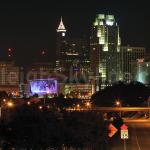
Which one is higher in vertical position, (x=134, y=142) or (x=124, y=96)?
(x=124, y=96)

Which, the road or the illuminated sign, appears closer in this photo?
the road

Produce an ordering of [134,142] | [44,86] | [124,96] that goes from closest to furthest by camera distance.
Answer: [134,142] < [124,96] < [44,86]

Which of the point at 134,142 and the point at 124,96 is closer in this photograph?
the point at 134,142

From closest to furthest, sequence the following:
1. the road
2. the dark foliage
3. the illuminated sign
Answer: the road → the dark foliage → the illuminated sign

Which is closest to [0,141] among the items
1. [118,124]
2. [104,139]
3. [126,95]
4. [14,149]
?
[14,149]

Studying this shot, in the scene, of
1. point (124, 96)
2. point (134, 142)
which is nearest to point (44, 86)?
point (124, 96)

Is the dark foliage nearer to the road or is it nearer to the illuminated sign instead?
the illuminated sign

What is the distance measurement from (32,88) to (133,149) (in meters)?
115

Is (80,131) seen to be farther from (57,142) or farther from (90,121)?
(90,121)

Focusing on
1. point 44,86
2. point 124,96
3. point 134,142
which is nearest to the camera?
point 134,142

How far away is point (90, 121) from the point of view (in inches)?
1913

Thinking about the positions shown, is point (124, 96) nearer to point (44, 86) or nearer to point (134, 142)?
point (44, 86)

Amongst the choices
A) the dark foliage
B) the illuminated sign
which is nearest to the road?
the dark foliage

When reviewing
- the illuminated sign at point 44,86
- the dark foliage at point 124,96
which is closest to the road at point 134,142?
the dark foliage at point 124,96
